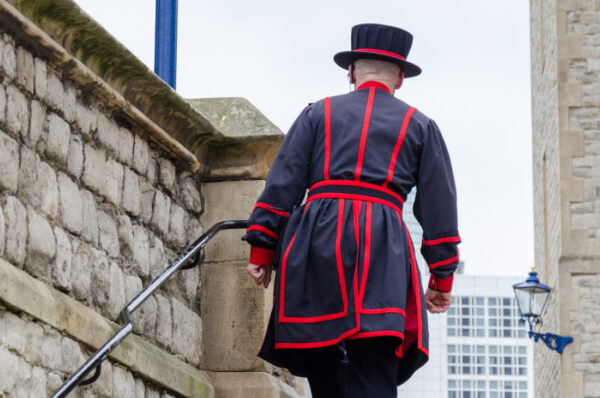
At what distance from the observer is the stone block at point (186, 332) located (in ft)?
16.9

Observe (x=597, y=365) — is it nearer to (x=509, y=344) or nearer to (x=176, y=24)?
(x=176, y=24)

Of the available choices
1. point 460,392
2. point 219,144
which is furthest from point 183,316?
point 460,392

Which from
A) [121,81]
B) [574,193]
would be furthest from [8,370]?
[574,193]

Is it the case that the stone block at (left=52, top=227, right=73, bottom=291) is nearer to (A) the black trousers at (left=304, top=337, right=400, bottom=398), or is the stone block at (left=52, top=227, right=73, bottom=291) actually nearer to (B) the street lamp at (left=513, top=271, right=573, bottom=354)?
(A) the black trousers at (left=304, top=337, right=400, bottom=398)

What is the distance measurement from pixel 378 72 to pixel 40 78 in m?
1.07

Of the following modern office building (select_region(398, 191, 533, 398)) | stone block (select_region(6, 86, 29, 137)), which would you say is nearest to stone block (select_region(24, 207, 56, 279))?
stone block (select_region(6, 86, 29, 137))

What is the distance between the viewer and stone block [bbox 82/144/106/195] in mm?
4516

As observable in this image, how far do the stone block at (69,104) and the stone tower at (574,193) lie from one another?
440 inches

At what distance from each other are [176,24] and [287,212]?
2830mm

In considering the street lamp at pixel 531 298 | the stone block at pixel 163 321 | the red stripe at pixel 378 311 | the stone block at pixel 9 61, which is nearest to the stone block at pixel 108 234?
the stone block at pixel 163 321

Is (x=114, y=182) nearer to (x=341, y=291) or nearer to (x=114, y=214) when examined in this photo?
(x=114, y=214)

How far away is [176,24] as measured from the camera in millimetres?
6824

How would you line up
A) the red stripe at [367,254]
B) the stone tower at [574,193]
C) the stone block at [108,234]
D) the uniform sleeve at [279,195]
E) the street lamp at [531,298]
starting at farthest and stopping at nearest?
the stone tower at [574,193], the street lamp at [531,298], the stone block at [108,234], the uniform sleeve at [279,195], the red stripe at [367,254]

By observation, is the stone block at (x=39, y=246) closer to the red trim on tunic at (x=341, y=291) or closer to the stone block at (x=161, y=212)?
the red trim on tunic at (x=341, y=291)
